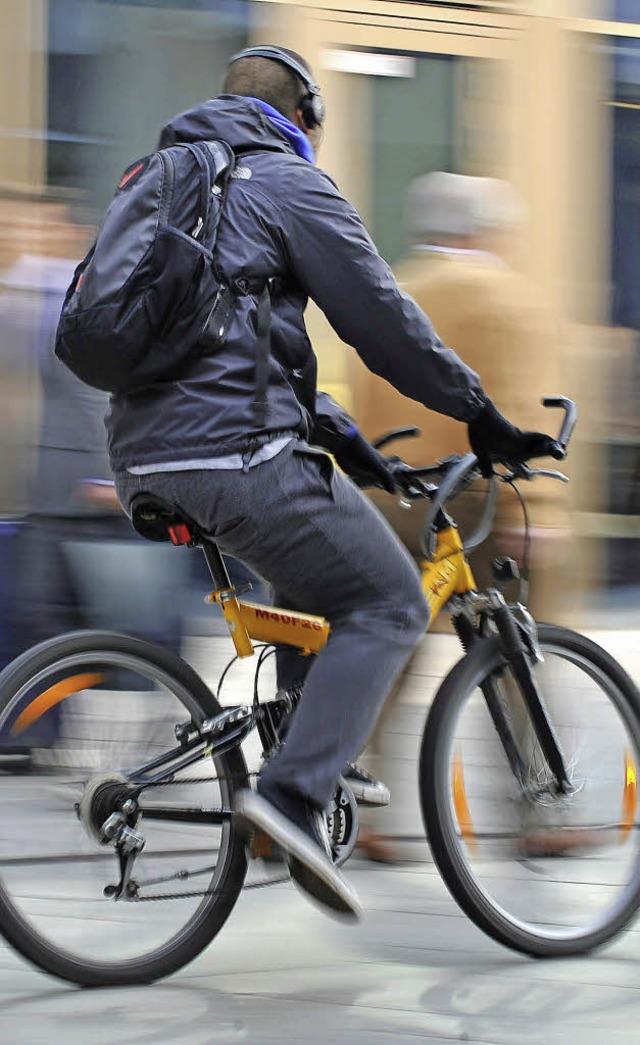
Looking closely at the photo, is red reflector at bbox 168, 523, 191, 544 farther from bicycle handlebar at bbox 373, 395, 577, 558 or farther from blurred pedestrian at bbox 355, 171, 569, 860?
blurred pedestrian at bbox 355, 171, 569, 860

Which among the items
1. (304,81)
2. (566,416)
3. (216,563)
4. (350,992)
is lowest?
(350,992)

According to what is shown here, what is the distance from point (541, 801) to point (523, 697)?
236 millimetres

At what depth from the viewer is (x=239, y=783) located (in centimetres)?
346

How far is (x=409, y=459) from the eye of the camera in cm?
456

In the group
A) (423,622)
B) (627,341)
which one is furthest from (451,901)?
(627,341)

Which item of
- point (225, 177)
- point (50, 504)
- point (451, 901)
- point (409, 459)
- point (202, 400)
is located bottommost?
point (451, 901)

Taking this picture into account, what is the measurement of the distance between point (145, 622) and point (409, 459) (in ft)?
4.12

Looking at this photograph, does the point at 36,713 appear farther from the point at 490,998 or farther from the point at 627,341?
the point at 627,341

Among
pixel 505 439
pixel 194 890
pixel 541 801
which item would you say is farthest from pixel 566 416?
pixel 194 890

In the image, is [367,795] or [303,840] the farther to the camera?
[367,795]

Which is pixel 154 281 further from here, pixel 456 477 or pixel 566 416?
pixel 566 416

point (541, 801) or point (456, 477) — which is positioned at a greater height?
point (456, 477)

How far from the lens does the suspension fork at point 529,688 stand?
12.2ft

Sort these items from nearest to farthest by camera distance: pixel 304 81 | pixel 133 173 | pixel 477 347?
pixel 133 173
pixel 304 81
pixel 477 347
